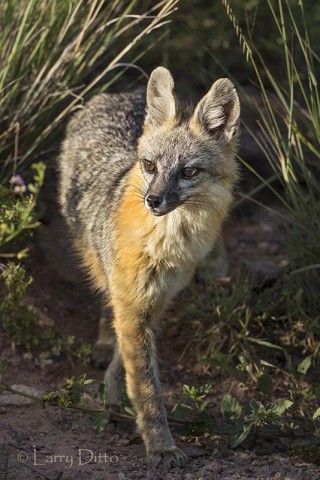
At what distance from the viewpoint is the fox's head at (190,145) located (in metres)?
4.32

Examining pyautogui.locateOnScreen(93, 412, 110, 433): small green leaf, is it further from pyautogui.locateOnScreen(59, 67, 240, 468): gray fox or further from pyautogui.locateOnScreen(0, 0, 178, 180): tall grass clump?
pyautogui.locateOnScreen(0, 0, 178, 180): tall grass clump

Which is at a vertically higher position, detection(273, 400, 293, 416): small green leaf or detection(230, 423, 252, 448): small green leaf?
detection(273, 400, 293, 416): small green leaf

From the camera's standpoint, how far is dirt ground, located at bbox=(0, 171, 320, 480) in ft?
13.6

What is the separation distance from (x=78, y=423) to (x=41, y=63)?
2.54 m

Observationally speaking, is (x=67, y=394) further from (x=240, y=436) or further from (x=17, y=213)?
(x=17, y=213)

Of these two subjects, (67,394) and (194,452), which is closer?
(67,394)

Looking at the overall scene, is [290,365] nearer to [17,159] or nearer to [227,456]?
[227,456]

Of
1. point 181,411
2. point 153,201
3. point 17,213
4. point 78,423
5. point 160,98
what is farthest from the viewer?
point 17,213

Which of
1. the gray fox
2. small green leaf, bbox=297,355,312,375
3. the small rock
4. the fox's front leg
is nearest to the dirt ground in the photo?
the small rock

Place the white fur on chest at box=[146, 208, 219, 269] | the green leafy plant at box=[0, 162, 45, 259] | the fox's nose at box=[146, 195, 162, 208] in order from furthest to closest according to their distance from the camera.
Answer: the green leafy plant at box=[0, 162, 45, 259] < the white fur on chest at box=[146, 208, 219, 269] < the fox's nose at box=[146, 195, 162, 208]

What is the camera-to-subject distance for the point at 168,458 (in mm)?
4340

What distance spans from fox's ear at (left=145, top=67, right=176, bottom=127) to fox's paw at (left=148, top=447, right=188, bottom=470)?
1795mm

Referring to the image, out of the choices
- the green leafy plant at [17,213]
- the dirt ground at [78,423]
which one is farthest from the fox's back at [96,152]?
the dirt ground at [78,423]

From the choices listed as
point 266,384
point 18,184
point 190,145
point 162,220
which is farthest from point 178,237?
point 18,184
